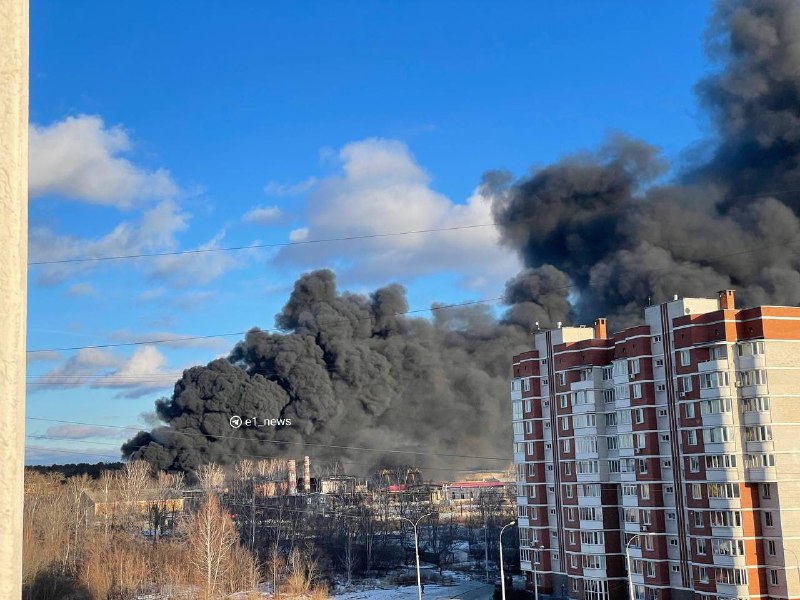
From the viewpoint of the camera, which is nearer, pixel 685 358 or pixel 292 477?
pixel 685 358

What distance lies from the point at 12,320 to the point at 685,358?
38.1 metres

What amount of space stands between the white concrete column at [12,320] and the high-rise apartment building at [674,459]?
119 feet

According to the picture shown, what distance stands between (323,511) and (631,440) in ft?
130

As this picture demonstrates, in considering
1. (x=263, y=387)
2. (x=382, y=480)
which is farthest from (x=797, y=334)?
(x=382, y=480)

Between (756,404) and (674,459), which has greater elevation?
(756,404)

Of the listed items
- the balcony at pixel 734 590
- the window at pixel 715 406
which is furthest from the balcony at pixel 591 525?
the window at pixel 715 406

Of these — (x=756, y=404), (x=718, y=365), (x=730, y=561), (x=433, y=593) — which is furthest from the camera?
(x=433, y=593)

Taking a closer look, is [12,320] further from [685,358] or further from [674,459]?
[674,459]

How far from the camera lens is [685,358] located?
127 feet

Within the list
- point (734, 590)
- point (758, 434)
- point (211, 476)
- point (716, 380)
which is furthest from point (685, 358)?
point (211, 476)

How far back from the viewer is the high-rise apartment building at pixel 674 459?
35.4 meters

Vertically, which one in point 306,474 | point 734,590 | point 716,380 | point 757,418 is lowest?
point 734,590

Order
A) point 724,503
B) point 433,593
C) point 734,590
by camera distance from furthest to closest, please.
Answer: point 433,593 < point 724,503 < point 734,590

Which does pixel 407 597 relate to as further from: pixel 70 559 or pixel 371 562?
pixel 70 559
